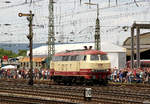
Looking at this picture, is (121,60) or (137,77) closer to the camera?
(137,77)

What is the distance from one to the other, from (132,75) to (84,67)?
19.5 feet

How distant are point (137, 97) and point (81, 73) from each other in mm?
13463

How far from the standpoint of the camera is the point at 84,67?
3769 cm

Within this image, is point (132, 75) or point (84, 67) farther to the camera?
point (132, 75)

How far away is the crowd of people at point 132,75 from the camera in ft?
130

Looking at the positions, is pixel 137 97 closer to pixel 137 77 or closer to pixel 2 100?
pixel 2 100

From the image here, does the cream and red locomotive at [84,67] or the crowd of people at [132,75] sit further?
the crowd of people at [132,75]

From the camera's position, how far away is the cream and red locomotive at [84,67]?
37094 mm

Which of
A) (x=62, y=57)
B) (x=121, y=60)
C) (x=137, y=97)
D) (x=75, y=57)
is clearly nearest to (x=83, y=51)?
(x=75, y=57)

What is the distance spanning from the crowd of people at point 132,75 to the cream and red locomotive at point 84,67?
12.1 feet

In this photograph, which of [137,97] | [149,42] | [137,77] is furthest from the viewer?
[149,42]

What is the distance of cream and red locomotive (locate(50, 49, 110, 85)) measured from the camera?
37094 millimetres

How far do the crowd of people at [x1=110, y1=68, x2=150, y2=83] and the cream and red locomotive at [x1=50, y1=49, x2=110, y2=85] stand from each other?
3.70 metres

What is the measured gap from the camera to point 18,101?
2350cm
